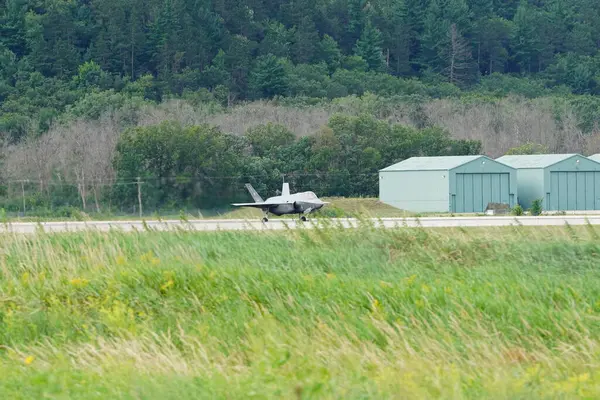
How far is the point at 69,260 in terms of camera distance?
16.2 m

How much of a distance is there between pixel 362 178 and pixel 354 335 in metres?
55.4

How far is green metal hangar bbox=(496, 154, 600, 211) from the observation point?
54.5 m

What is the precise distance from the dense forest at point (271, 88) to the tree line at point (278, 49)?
271mm

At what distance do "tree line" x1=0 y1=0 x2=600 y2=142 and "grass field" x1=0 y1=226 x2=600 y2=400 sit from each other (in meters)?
69.2

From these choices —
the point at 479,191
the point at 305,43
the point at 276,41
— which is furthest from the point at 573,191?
the point at 305,43

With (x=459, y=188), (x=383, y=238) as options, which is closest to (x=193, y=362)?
(x=383, y=238)

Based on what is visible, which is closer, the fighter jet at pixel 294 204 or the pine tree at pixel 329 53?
the fighter jet at pixel 294 204

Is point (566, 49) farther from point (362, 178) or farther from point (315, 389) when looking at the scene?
point (315, 389)

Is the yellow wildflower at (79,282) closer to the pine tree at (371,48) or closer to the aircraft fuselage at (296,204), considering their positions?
the aircraft fuselage at (296,204)

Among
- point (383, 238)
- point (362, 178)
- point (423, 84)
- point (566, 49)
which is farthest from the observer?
point (566, 49)

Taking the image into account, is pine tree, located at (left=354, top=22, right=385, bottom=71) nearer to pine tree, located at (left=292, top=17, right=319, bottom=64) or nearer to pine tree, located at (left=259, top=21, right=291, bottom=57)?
pine tree, located at (left=292, top=17, right=319, bottom=64)

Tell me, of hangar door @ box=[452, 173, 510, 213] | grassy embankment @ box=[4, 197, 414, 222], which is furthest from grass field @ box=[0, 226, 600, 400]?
hangar door @ box=[452, 173, 510, 213]

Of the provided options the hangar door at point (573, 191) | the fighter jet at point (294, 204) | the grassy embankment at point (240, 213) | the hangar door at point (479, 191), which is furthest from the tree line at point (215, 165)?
the hangar door at point (573, 191)

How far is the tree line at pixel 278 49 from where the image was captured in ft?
367
